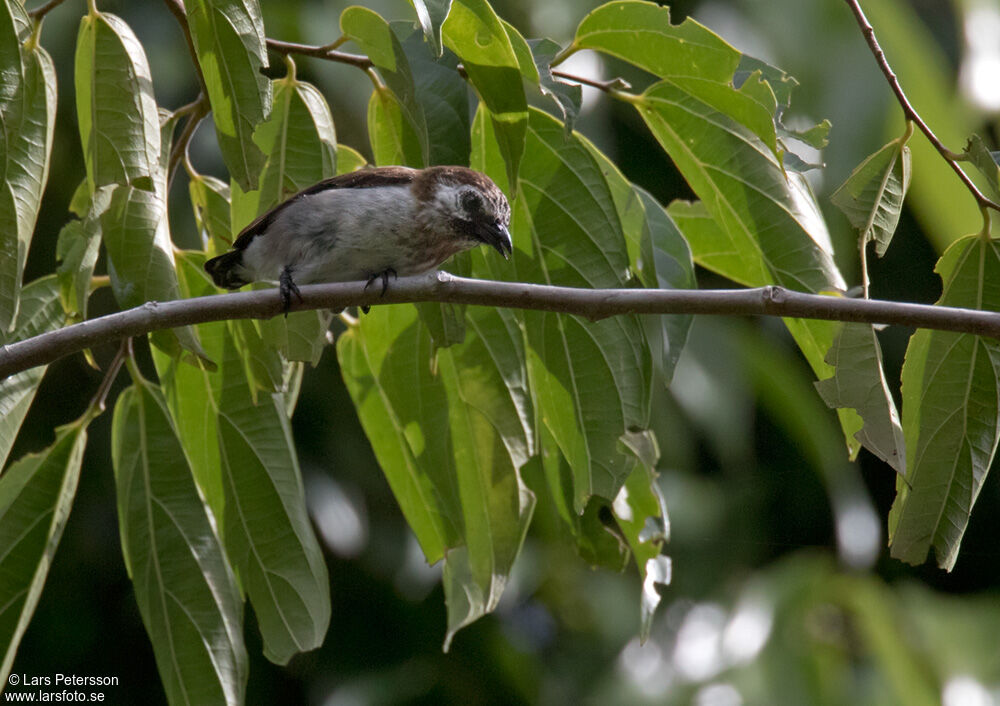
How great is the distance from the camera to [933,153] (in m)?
4.98

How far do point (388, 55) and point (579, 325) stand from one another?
29.8 inches

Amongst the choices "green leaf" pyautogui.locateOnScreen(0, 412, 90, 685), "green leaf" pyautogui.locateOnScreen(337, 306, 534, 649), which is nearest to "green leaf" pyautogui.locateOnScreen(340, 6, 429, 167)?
"green leaf" pyautogui.locateOnScreen(337, 306, 534, 649)

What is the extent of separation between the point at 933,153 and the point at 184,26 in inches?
142

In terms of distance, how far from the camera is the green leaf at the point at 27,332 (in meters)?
2.59

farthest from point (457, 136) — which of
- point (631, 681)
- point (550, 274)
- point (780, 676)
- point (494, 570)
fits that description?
point (631, 681)

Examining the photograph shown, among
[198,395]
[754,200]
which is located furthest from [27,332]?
[754,200]

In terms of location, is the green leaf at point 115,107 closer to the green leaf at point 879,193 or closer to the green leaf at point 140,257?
the green leaf at point 140,257

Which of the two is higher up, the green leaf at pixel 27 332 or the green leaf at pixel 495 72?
the green leaf at pixel 495 72

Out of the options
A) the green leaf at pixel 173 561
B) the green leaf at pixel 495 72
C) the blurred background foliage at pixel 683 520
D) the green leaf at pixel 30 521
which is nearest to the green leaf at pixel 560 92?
the green leaf at pixel 495 72

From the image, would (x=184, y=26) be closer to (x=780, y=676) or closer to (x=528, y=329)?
(x=528, y=329)

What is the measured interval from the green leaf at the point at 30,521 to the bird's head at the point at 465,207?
1.13m

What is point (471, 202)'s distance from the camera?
312cm

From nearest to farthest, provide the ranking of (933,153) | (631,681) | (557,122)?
(557,122), (933,153), (631,681)

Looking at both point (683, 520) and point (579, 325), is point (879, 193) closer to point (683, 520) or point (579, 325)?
point (579, 325)
